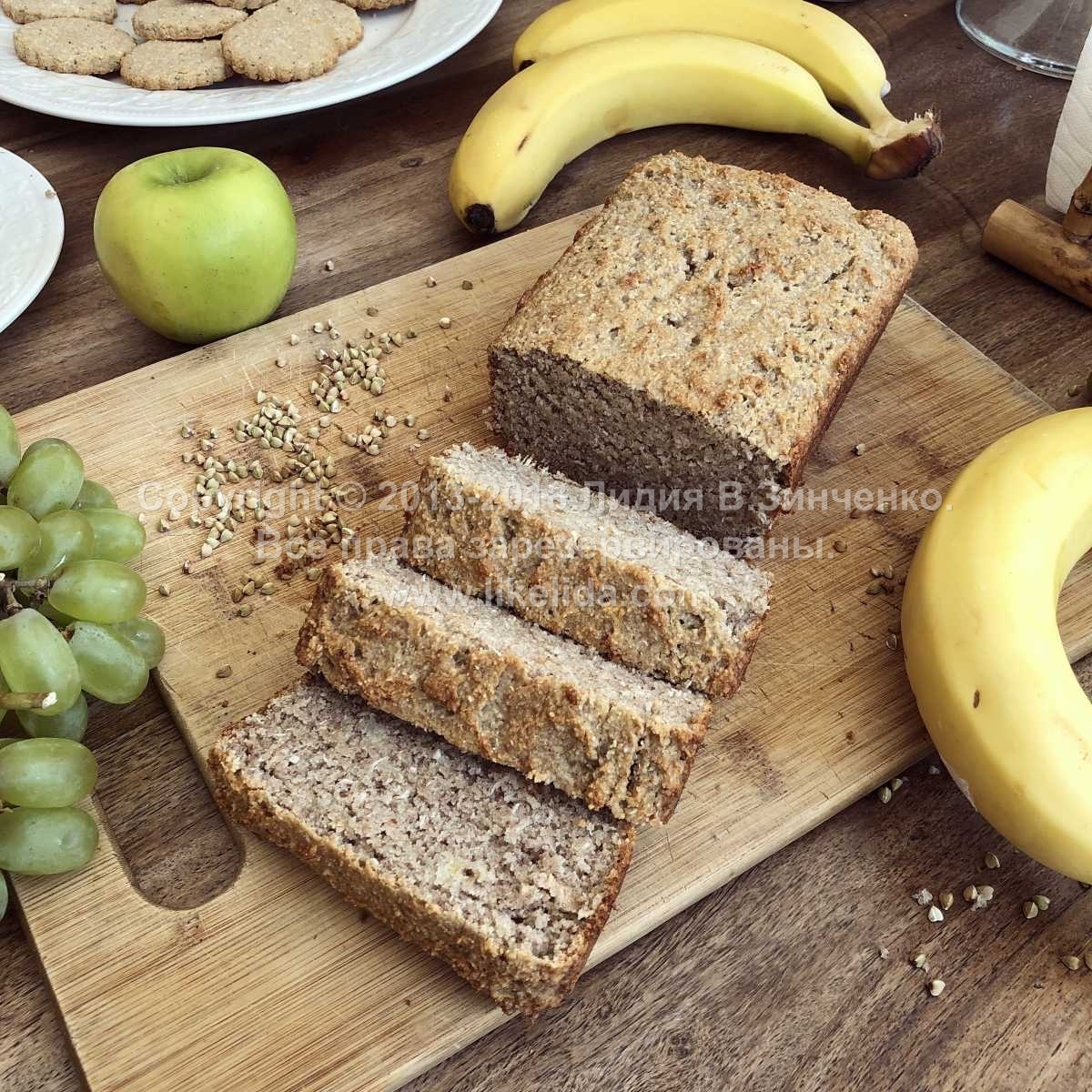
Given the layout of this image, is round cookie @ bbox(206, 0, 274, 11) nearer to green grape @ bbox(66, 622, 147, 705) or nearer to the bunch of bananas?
the bunch of bananas

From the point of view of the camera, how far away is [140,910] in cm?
224

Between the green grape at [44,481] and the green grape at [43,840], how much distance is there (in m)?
0.67

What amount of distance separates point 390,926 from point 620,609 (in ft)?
2.60

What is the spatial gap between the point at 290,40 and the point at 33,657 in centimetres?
261

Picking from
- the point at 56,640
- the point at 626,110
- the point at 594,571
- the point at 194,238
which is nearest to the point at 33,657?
the point at 56,640

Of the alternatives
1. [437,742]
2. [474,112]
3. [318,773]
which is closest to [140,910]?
[318,773]

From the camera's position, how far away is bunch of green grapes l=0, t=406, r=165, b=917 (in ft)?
6.97

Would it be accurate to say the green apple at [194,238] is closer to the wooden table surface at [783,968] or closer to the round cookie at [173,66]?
the wooden table surface at [783,968]

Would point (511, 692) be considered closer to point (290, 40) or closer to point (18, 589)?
point (18, 589)

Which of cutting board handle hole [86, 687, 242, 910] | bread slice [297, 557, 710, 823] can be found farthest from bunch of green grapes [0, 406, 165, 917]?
bread slice [297, 557, 710, 823]

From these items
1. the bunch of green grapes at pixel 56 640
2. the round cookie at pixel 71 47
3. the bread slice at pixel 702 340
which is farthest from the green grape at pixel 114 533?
the round cookie at pixel 71 47

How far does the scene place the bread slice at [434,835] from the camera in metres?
2.03

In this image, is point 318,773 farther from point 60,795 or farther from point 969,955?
point 969,955

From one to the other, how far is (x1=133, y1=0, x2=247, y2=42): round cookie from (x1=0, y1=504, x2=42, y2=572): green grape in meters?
2.44
